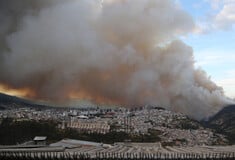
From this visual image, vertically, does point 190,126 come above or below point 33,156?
above

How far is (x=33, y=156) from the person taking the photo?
165 feet

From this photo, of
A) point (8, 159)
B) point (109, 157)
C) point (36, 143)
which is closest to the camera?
point (8, 159)

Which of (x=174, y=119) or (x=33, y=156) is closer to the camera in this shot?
(x=33, y=156)

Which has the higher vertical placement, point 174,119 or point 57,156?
point 174,119

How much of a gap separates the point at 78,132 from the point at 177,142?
2305 centimetres

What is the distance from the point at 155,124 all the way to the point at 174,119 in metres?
14.8

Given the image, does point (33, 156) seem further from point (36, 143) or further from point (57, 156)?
point (36, 143)

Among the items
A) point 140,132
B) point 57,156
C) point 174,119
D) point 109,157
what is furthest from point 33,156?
point 174,119

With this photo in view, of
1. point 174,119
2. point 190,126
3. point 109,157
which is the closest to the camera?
point 109,157

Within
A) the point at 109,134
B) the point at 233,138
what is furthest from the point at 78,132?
the point at 233,138

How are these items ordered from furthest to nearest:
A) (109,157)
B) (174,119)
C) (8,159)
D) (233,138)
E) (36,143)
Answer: (174,119), (233,138), (36,143), (109,157), (8,159)

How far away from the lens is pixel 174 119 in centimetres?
13888

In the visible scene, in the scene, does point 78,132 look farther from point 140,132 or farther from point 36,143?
point 36,143

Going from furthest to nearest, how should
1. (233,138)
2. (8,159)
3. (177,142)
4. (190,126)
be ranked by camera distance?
(190,126) → (233,138) → (177,142) → (8,159)
